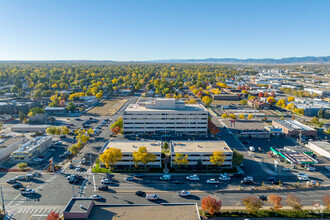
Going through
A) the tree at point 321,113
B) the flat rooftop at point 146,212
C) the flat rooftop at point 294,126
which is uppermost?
the tree at point 321,113

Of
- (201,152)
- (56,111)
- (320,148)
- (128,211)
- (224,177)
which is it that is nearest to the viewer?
(128,211)

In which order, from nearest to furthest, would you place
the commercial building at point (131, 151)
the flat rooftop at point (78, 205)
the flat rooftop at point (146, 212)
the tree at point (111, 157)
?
the flat rooftop at point (146, 212), the flat rooftop at point (78, 205), the tree at point (111, 157), the commercial building at point (131, 151)

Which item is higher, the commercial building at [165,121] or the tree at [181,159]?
the commercial building at [165,121]

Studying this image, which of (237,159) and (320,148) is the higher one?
(237,159)

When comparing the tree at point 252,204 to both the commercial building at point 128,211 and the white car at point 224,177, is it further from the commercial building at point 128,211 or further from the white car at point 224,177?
the white car at point 224,177

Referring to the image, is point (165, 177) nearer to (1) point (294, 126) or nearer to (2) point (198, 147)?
(2) point (198, 147)

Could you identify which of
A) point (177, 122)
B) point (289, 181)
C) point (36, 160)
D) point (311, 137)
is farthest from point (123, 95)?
point (289, 181)

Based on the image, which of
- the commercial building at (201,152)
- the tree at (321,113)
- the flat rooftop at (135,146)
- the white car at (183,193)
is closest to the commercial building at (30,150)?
the flat rooftop at (135,146)

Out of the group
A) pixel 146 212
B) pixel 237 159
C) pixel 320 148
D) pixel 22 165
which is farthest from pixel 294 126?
pixel 22 165
